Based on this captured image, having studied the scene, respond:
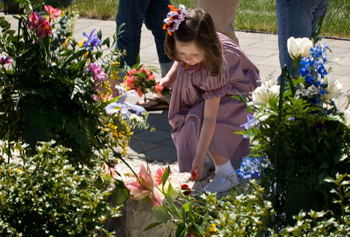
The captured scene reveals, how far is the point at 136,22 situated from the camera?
398 centimetres

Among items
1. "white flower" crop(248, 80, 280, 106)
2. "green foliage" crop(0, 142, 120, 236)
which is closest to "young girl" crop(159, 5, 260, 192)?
"white flower" crop(248, 80, 280, 106)

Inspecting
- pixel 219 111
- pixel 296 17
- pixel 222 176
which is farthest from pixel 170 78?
pixel 296 17

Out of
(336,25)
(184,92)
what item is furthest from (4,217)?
(336,25)

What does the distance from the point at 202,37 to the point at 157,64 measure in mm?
3149

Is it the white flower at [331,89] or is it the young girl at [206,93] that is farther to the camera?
the young girl at [206,93]

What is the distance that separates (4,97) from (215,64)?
1190mm

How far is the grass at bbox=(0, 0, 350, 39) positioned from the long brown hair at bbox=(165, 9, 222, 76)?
457 cm

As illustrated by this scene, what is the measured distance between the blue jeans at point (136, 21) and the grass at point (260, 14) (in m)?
3.20

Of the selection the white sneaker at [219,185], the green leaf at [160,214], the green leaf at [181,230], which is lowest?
the white sneaker at [219,185]

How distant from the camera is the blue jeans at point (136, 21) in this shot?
3.92 m

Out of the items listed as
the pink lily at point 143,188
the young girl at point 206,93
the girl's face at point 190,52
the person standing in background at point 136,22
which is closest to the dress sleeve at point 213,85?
the young girl at point 206,93

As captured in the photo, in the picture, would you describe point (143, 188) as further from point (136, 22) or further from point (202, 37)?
point (136, 22)

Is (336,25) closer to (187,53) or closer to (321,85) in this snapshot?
(187,53)

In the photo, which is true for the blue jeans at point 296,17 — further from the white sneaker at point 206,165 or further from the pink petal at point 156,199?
the pink petal at point 156,199
